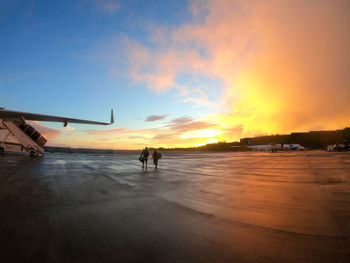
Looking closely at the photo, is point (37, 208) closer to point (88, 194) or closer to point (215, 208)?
point (88, 194)

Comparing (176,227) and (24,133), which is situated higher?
(24,133)

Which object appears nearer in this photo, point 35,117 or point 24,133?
point 35,117

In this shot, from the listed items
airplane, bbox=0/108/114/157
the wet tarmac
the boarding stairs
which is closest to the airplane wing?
airplane, bbox=0/108/114/157

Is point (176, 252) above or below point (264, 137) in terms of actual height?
below

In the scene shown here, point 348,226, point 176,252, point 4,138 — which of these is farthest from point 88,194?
point 4,138

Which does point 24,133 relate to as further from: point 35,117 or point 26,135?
point 35,117

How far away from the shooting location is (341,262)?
7.70ft

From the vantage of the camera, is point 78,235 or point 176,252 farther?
point 78,235

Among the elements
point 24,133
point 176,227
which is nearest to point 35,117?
point 24,133

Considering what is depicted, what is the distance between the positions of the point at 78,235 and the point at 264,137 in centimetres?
10778

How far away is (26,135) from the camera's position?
79.9ft

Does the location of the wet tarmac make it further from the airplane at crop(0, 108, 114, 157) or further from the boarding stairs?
the boarding stairs

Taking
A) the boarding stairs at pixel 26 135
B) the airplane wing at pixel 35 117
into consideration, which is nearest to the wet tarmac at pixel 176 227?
the airplane wing at pixel 35 117

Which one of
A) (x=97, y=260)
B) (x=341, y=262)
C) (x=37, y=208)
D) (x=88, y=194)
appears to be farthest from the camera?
(x=88, y=194)
